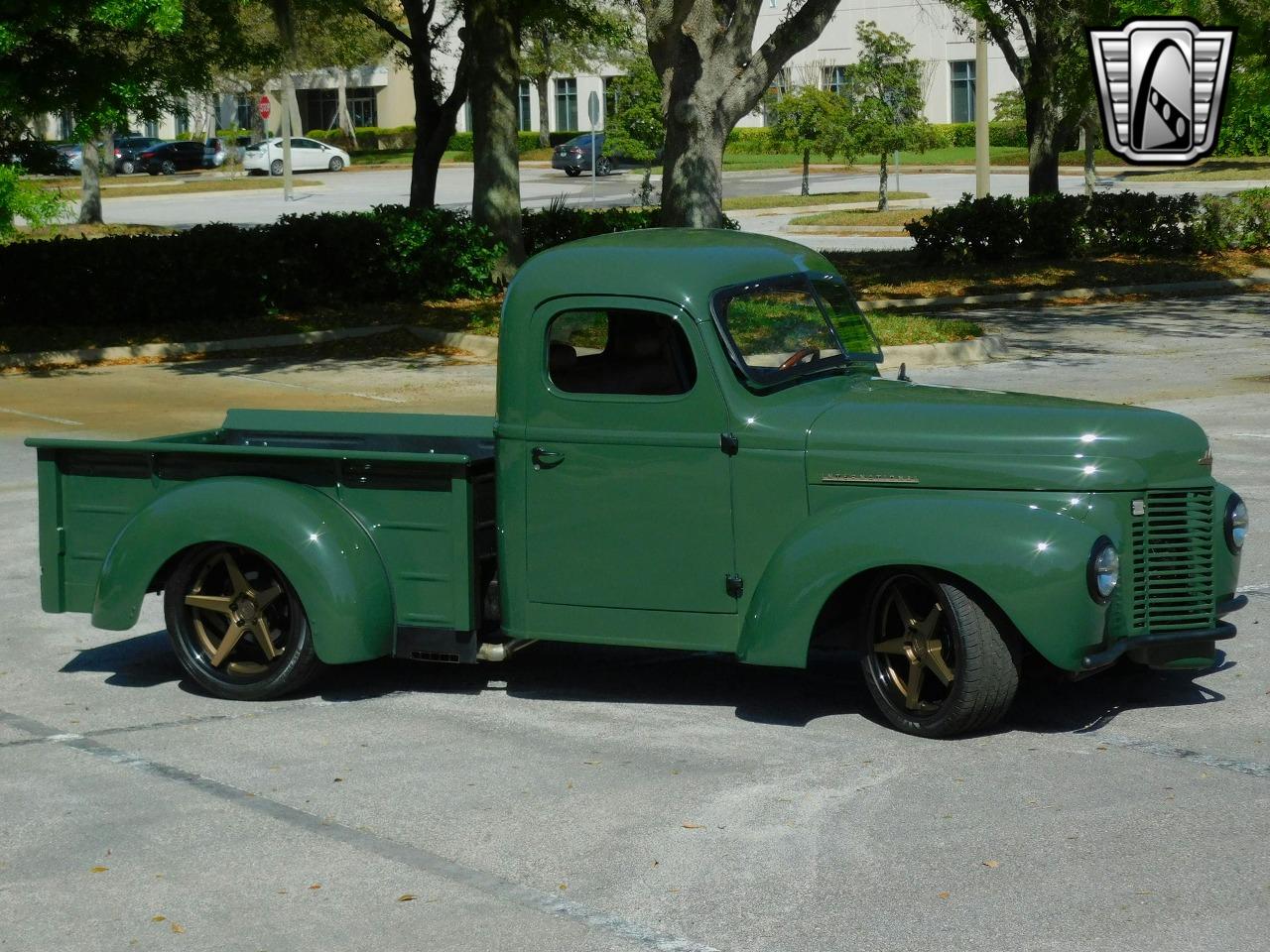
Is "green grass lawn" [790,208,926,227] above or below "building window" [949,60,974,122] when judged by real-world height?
below

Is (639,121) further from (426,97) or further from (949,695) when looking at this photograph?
(949,695)

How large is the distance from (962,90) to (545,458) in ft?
225

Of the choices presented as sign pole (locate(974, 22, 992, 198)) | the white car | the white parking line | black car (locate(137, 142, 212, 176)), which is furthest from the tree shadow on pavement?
black car (locate(137, 142, 212, 176))

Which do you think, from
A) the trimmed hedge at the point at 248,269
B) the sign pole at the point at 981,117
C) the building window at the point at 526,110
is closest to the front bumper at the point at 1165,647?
the trimmed hedge at the point at 248,269

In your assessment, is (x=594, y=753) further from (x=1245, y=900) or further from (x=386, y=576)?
(x=1245, y=900)

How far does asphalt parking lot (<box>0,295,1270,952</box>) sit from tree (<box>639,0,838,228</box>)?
1190 cm


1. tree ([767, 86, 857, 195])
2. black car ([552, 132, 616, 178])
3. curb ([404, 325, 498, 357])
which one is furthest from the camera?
black car ([552, 132, 616, 178])

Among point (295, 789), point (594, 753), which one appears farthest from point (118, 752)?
point (594, 753)

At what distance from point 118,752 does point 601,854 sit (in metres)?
2.23

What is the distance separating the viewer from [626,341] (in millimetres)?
6887

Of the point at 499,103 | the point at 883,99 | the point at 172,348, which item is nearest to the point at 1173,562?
the point at 172,348

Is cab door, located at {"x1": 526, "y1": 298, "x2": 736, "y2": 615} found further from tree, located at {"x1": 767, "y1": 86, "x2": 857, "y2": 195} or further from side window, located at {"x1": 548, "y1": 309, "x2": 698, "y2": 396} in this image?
tree, located at {"x1": 767, "y1": 86, "x2": 857, "y2": 195}

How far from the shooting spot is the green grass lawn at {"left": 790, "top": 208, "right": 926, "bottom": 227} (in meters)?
37.8

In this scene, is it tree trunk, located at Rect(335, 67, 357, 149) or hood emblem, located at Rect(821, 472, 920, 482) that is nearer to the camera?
hood emblem, located at Rect(821, 472, 920, 482)
